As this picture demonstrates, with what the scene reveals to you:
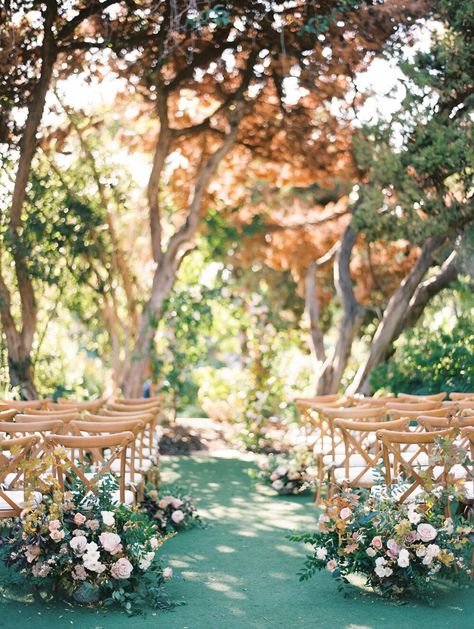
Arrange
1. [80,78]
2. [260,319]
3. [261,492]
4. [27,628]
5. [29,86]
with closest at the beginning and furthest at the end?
[27,628]
[261,492]
[29,86]
[80,78]
[260,319]

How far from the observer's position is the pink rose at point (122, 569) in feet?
14.7

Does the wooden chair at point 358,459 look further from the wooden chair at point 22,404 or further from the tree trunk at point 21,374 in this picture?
the tree trunk at point 21,374

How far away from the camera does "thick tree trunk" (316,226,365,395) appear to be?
11930 mm

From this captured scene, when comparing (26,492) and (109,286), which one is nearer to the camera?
(26,492)

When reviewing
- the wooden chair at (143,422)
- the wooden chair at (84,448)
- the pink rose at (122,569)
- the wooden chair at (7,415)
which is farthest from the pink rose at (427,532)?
the wooden chair at (7,415)

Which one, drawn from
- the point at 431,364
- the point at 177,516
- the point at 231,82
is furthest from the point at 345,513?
the point at 231,82

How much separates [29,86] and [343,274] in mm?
4826

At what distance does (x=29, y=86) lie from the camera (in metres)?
9.66

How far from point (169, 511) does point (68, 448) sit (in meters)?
1.26

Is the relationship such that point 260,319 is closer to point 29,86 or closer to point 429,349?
point 429,349

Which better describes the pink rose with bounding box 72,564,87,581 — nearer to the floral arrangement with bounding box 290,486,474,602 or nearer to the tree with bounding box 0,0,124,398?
the floral arrangement with bounding box 290,486,474,602

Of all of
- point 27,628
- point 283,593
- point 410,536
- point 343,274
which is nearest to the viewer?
point 27,628

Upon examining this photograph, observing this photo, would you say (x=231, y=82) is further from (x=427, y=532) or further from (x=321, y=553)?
(x=427, y=532)

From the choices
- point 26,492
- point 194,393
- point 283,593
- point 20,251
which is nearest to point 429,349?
point 194,393
